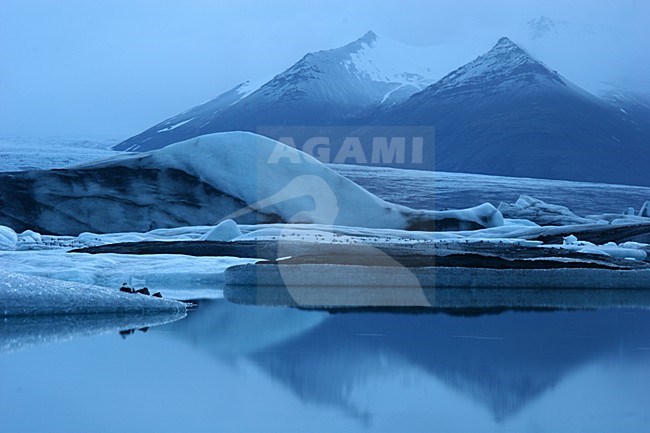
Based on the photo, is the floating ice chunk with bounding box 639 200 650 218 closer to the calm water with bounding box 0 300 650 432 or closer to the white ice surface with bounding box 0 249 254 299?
the white ice surface with bounding box 0 249 254 299

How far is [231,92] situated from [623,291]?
1522 inches

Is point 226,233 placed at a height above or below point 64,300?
below

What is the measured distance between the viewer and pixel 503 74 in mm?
44781

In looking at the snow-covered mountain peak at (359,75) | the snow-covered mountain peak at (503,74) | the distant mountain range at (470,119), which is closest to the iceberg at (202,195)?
the distant mountain range at (470,119)

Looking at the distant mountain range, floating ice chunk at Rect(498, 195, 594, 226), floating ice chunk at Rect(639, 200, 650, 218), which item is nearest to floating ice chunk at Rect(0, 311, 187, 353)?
floating ice chunk at Rect(498, 195, 594, 226)

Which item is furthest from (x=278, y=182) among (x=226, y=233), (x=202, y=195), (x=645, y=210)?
(x=645, y=210)

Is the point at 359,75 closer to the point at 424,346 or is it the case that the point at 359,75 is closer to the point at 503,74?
the point at 503,74

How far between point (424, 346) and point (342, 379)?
105cm

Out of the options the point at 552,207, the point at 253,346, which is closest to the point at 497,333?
the point at 253,346

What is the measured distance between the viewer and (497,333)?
515 cm

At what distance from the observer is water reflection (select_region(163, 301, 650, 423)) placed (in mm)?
Answer: 3514

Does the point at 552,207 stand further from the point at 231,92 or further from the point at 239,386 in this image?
the point at 231,92

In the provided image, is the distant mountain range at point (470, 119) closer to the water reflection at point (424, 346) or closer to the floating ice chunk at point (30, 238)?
the floating ice chunk at point (30, 238)

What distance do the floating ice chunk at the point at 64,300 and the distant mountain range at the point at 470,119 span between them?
30.3m
